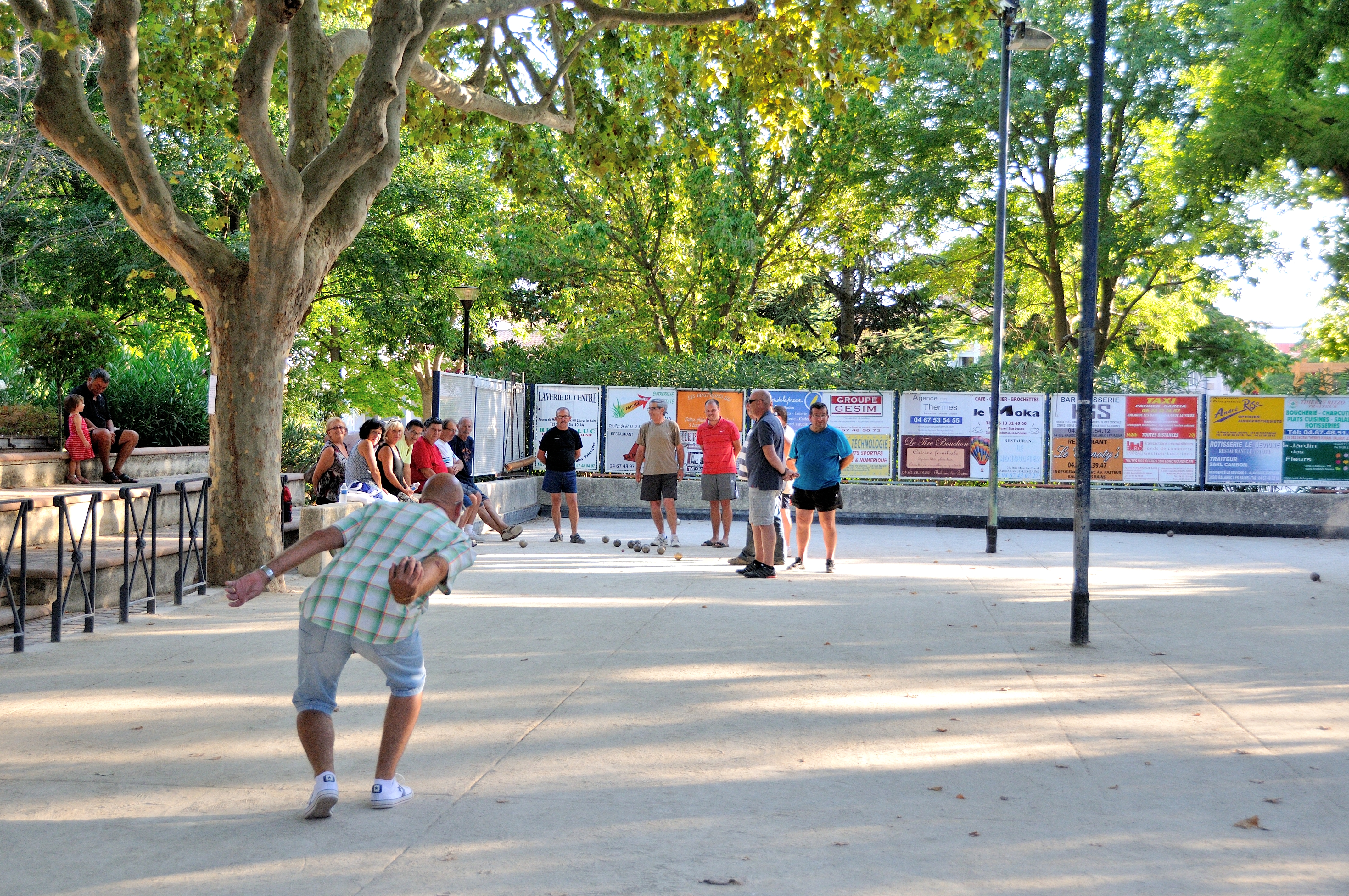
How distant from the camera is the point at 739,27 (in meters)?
15.8

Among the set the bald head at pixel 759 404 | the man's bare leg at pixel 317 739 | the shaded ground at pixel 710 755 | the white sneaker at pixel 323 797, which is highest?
the bald head at pixel 759 404

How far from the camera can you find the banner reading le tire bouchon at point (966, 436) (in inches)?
812

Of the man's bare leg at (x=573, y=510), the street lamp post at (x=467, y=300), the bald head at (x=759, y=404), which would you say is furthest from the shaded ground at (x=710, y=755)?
the street lamp post at (x=467, y=300)

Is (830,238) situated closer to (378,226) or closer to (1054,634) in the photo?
(378,226)

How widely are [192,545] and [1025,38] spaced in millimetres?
11773

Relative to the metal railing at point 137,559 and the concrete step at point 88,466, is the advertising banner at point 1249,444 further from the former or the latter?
the metal railing at point 137,559

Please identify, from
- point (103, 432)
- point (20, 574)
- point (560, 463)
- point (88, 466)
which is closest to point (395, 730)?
point (20, 574)

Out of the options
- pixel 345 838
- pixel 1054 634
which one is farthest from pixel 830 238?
pixel 345 838

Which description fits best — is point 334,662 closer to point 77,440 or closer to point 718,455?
point 77,440

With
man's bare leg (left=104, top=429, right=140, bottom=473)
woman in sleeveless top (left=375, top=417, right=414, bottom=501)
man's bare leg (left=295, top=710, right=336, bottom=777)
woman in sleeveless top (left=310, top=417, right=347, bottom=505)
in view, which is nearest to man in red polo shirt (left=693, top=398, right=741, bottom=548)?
woman in sleeveless top (left=375, top=417, right=414, bottom=501)

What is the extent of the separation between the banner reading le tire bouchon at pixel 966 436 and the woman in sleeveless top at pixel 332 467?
11.0 meters

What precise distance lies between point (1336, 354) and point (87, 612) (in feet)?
111

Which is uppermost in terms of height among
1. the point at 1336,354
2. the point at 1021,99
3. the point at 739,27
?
the point at 1021,99

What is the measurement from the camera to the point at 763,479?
465 inches
